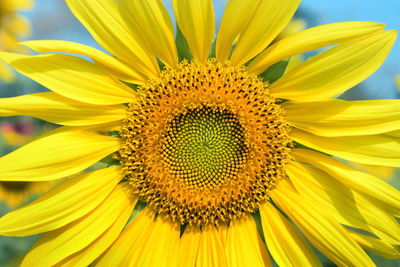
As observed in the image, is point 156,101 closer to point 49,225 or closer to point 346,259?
point 49,225

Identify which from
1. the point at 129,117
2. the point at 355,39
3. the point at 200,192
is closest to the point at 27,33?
the point at 129,117

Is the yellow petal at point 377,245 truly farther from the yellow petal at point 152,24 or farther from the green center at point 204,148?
the yellow petal at point 152,24

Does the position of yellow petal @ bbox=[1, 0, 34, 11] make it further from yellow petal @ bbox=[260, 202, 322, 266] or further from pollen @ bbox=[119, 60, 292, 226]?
yellow petal @ bbox=[260, 202, 322, 266]

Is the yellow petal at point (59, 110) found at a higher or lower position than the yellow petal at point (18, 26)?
lower

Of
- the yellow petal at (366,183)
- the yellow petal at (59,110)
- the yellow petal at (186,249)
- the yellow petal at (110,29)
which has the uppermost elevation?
the yellow petal at (110,29)

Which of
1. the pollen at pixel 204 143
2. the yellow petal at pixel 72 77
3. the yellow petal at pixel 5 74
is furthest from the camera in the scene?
the yellow petal at pixel 5 74

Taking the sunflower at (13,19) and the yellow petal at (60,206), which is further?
the sunflower at (13,19)

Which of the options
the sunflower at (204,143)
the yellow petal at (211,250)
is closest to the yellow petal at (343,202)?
the sunflower at (204,143)
